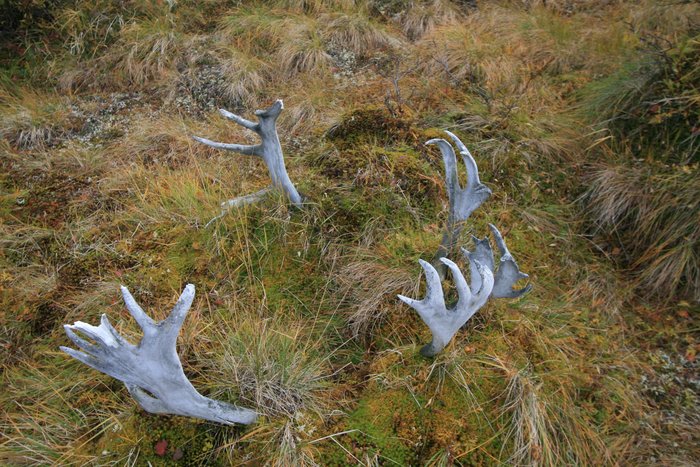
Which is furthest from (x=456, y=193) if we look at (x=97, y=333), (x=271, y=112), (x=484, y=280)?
(x=97, y=333)

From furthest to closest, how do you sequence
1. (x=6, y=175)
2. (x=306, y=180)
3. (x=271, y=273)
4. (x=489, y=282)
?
(x=6, y=175) → (x=306, y=180) → (x=271, y=273) → (x=489, y=282)

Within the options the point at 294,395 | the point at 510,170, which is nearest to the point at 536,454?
the point at 294,395

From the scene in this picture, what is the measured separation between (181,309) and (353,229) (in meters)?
1.94

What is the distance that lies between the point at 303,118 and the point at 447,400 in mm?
3455

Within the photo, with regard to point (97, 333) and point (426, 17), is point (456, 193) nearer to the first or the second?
point (97, 333)

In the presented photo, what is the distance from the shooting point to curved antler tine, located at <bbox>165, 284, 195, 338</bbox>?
1.88 metres

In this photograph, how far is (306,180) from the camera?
4.06 m

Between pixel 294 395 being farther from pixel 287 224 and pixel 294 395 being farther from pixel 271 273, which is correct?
pixel 287 224

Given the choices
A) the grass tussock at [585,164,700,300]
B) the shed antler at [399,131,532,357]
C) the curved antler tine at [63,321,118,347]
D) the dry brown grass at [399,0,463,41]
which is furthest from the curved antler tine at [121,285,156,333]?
the dry brown grass at [399,0,463,41]

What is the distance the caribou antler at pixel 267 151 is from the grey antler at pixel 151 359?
1.53 m

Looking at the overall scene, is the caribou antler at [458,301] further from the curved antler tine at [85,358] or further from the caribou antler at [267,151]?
the caribou antler at [267,151]

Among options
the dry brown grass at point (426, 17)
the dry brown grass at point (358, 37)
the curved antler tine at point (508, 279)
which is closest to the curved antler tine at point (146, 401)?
the curved antler tine at point (508, 279)

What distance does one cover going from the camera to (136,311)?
1.87 meters

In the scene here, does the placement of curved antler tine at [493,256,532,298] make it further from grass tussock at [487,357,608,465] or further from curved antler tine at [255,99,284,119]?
curved antler tine at [255,99,284,119]
